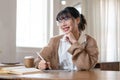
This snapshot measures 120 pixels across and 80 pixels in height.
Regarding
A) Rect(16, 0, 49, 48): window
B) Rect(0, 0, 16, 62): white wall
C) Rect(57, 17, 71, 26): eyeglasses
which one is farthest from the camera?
Rect(16, 0, 49, 48): window

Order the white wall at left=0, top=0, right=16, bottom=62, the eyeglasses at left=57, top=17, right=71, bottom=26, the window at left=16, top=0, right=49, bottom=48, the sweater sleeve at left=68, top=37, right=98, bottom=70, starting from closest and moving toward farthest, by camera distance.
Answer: the sweater sleeve at left=68, top=37, right=98, bottom=70 → the eyeglasses at left=57, top=17, right=71, bottom=26 → the white wall at left=0, top=0, right=16, bottom=62 → the window at left=16, top=0, right=49, bottom=48

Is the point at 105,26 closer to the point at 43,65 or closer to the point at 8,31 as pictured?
the point at 8,31

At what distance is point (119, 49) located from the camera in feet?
16.6

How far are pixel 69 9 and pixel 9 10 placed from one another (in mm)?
1500

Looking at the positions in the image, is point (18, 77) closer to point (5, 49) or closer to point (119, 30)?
point (5, 49)

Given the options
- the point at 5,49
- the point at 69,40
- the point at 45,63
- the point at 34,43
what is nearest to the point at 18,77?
the point at 45,63

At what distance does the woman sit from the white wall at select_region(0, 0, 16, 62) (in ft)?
4.12

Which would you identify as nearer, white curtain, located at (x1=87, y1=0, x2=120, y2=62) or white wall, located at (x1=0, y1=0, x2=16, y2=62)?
white wall, located at (x1=0, y1=0, x2=16, y2=62)

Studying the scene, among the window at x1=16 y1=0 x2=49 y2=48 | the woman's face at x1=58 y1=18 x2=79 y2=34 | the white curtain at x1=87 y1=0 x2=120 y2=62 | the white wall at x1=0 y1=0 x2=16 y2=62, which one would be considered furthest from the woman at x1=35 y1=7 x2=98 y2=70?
the white curtain at x1=87 y1=0 x2=120 y2=62

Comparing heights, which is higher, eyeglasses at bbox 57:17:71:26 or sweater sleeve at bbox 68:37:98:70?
eyeglasses at bbox 57:17:71:26

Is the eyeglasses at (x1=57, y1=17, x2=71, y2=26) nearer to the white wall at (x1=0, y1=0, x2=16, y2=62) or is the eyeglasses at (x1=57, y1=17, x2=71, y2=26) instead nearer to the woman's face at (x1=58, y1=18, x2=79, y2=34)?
the woman's face at (x1=58, y1=18, x2=79, y2=34)

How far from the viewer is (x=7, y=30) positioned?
3.26 meters

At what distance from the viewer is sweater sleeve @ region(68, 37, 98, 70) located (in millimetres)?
1806

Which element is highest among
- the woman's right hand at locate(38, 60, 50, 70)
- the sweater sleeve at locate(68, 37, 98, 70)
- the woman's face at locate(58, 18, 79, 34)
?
the woman's face at locate(58, 18, 79, 34)
